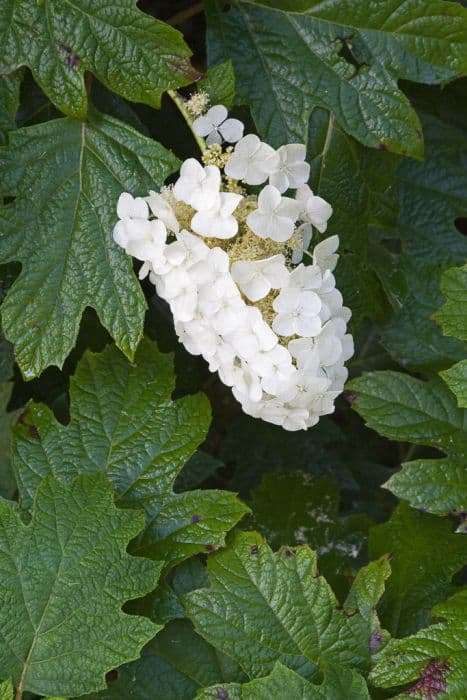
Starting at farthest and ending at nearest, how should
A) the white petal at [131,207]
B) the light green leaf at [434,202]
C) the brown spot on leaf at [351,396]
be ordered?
1. the light green leaf at [434,202]
2. the brown spot on leaf at [351,396]
3. the white petal at [131,207]

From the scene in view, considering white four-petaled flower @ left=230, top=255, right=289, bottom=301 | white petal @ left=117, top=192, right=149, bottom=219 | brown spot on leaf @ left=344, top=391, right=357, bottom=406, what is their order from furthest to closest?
1. brown spot on leaf @ left=344, top=391, right=357, bottom=406
2. white petal @ left=117, top=192, right=149, bottom=219
3. white four-petaled flower @ left=230, top=255, right=289, bottom=301

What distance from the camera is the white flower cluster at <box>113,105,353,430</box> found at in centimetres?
141

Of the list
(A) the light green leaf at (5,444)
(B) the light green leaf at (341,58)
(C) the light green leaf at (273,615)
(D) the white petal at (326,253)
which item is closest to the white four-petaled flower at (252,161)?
(D) the white petal at (326,253)

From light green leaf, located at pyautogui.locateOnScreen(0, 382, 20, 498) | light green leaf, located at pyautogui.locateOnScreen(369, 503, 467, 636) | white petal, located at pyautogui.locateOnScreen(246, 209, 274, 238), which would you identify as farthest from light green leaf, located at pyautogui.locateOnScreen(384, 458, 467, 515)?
light green leaf, located at pyautogui.locateOnScreen(0, 382, 20, 498)

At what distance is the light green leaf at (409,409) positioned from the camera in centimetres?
179

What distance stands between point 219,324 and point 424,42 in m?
0.75

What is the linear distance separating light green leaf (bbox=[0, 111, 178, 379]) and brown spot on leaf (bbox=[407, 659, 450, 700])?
0.74 metres

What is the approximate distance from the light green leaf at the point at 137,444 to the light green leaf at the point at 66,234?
176 millimetres

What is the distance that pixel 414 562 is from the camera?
1796mm

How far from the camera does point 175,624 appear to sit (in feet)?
5.70

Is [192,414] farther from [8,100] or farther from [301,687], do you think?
[8,100]

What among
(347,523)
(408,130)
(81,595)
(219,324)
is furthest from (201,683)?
(408,130)

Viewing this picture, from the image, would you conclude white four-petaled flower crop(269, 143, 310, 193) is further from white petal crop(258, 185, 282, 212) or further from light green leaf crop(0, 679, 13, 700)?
light green leaf crop(0, 679, 13, 700)

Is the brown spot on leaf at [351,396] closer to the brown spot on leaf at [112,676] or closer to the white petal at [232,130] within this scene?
the white petal at [232,130]
